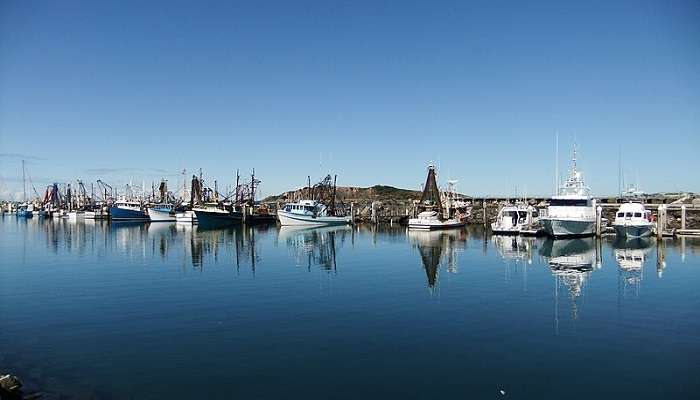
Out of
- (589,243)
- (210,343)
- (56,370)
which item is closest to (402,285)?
(210,343)

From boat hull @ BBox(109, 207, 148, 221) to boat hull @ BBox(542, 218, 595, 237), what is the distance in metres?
95.0

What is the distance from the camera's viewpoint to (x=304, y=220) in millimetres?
93625

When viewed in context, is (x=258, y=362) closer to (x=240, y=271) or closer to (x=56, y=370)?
(x=56, y=370)

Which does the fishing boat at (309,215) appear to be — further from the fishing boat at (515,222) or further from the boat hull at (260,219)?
the fishing boat at (515,222)

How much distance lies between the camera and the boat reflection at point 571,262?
971 inches

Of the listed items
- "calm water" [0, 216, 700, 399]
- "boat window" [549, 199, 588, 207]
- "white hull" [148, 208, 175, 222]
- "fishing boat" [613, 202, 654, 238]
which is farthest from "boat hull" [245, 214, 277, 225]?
"fishing boat" [613, 202, 654, 238]

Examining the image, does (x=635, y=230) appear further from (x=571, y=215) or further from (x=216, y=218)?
(x=216, y=218)

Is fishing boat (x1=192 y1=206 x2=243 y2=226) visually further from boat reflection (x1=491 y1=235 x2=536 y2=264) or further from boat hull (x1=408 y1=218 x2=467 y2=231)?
boat reflection (x1=491 y1=235 x2=536 y2=264)

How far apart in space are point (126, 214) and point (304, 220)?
167ft

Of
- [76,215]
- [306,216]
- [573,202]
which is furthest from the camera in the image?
[76,215]

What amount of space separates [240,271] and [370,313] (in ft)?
49.8

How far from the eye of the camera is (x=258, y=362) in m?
14.0

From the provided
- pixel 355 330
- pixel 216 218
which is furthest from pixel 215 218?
pixel 355 330

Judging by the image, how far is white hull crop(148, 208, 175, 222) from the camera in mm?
112438
